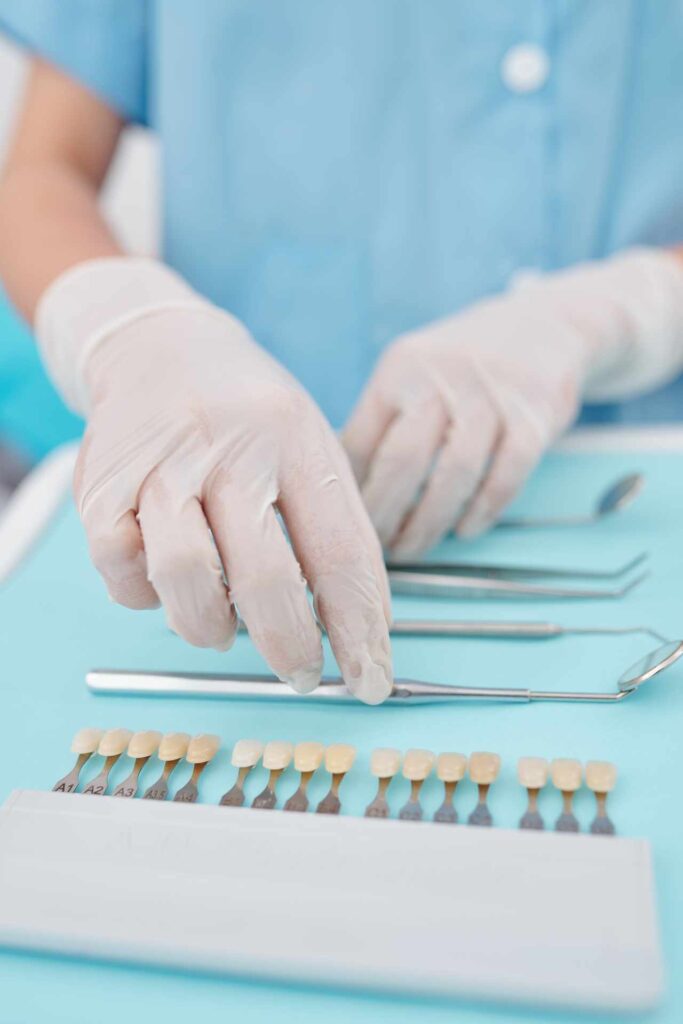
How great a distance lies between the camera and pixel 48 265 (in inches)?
40.0

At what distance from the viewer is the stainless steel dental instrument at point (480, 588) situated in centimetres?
78

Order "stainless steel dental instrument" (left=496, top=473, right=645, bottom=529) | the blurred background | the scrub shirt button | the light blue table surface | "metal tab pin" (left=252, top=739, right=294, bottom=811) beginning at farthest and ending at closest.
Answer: the blurred background < the scrub shirt button < "stainless steel dental instrument" (left=496, top=473, right=645, bottom=529) < "metal tab pin" (left=252, top=739, right=294, bottom=811) < the light blue table surface

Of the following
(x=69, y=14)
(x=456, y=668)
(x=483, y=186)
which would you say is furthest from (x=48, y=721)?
(x=69, y=14)

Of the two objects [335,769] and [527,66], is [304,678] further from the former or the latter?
[527,66]

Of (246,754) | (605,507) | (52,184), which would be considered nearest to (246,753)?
(246,754)

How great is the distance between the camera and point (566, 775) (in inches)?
22.2

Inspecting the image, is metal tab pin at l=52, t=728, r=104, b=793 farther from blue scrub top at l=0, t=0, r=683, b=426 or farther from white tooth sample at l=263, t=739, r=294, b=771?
blue scrub top at l=0, t=0, r=683, b=426

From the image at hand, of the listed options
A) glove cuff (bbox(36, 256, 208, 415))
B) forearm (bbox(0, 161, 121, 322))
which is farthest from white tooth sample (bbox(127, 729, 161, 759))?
forearm (bbox(0, 161, 121, 322))

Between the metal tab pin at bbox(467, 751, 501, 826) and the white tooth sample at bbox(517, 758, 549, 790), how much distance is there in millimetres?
16

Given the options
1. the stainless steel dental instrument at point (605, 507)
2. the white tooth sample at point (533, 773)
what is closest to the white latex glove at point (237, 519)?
the white tooth sample at point (533, 773)

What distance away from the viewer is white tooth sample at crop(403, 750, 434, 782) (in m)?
0.57

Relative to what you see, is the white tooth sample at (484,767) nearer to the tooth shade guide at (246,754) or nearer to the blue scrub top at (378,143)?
the tooth shade guide at (246,754)

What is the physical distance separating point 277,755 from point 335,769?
0.04 m

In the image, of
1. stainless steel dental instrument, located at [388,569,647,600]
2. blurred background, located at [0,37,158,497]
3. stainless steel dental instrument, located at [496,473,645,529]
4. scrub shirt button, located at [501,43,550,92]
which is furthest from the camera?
blurred background, located at [0,37,158,497]
